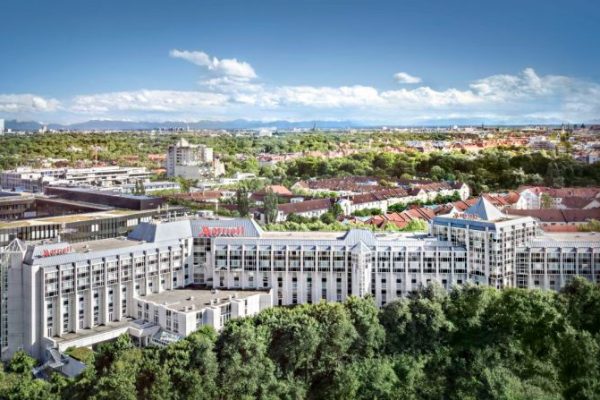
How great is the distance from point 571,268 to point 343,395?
448 inches

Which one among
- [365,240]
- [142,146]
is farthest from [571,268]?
[142,146]

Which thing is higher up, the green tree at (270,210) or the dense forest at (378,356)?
the green tree at (270,210)

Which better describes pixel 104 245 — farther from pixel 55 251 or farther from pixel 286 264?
pixel 286 264

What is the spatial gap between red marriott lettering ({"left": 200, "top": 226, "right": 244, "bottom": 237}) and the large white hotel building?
0.13ft

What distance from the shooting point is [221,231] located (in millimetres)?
24578

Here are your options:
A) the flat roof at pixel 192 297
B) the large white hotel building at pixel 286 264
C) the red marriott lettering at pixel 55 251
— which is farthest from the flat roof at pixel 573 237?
the red marriott lettering at pixel 55 251

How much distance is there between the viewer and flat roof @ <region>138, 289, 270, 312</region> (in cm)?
2094

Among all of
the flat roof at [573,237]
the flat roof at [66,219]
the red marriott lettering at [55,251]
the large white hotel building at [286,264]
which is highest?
the flat roof at [66,219]

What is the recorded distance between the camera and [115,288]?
70.9 feet

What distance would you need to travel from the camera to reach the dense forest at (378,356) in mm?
15812

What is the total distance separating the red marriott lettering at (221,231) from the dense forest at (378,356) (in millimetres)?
5518

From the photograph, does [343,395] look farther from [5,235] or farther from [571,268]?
[5,235]

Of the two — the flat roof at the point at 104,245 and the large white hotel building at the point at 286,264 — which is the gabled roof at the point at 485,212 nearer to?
the large white hotel building at the point at 286,264

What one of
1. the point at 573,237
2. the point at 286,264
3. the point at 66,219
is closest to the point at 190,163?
the point at 66,219
